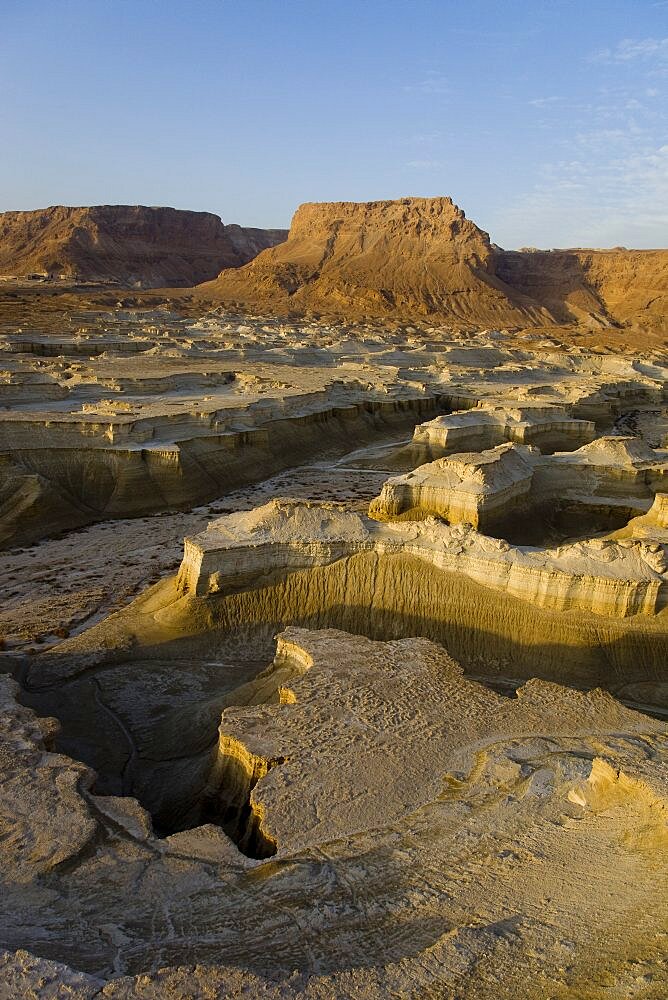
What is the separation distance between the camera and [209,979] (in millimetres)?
5957

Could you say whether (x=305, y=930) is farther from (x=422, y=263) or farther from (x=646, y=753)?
(x=422, y=263)

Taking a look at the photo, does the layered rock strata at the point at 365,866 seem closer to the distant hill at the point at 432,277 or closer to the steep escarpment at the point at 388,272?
the distant hill at the point at 432,277

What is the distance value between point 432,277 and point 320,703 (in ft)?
352

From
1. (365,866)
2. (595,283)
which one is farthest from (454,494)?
(595,283)

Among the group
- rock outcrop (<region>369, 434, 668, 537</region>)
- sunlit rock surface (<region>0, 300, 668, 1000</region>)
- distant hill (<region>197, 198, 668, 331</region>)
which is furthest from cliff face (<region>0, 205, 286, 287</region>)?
rock outcrop (<region>369, 434, 668, 537</region>)

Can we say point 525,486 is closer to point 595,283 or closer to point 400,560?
point 400,560

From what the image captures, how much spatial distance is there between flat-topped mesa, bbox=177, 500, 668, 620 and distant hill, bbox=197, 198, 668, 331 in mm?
84181

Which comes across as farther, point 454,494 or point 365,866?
point 454,494

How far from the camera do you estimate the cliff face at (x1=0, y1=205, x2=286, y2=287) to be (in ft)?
409

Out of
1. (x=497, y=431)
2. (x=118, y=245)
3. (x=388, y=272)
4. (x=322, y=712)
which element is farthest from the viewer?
A: (x=118, y=245)

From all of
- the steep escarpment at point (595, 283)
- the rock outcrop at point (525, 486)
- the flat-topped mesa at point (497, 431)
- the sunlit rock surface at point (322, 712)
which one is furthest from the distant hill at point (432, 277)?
the rock outcrop at point (525, 486)

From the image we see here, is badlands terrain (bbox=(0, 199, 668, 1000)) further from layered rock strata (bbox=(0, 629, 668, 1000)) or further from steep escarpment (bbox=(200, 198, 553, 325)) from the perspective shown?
steep escarpment (bbox=(200, 198, 553, 325))

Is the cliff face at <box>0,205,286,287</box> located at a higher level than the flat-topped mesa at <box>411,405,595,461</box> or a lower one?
higher

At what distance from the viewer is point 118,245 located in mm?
135500
